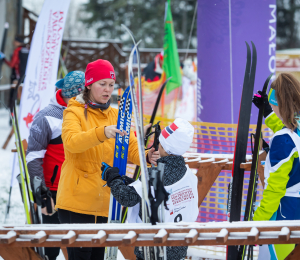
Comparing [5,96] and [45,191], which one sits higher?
[5,96]

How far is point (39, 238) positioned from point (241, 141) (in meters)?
1.33

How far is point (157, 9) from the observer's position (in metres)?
26.0

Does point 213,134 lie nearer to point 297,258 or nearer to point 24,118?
Result: point 24,118

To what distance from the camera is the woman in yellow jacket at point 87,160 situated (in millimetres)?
2287

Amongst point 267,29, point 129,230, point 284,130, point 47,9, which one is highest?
point 47,9

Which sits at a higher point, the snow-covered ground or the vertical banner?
the vertical banner

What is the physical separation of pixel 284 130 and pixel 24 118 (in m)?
2.83

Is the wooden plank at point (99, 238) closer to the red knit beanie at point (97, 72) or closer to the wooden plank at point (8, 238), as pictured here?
the wooden plank at point (8, 238)

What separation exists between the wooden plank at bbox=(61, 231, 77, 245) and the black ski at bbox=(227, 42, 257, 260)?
1.11 meters

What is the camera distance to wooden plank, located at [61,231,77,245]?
1689 mm

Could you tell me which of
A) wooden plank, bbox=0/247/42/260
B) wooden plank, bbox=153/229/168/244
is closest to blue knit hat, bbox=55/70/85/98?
wooden plank, bbox=0/247/42/260

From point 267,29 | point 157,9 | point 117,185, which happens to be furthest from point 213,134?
point 157,9

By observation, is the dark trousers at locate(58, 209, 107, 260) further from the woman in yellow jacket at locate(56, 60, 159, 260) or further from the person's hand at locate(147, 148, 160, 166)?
the person's hand at locate(147, 148, 160, 166)

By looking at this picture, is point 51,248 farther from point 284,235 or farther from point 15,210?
point 15,210
